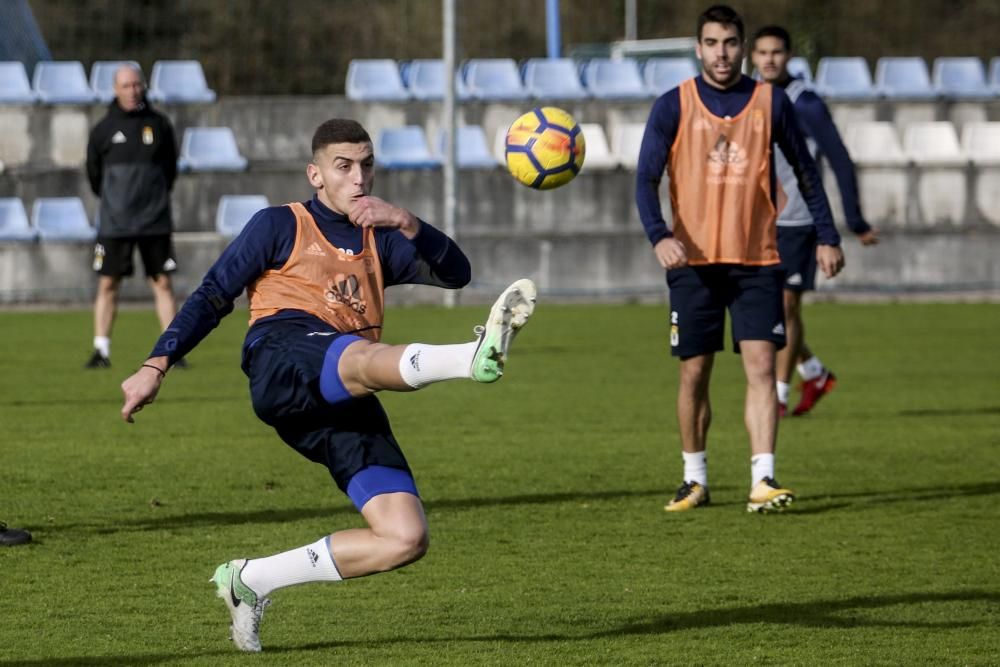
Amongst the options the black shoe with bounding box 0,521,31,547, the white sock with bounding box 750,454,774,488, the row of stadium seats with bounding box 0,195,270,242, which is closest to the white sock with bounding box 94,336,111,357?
the row of stadium seats with bounding box 0,195,270,242

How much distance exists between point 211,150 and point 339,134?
1695 cm

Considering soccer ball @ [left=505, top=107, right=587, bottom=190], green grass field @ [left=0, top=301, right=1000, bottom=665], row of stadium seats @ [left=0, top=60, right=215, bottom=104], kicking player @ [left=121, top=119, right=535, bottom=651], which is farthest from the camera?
row of stadium seats @ [left=0, top=60, right=215, bottom=104]

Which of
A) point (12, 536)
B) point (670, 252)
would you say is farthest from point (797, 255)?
point (12, 536)

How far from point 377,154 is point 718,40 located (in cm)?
1432

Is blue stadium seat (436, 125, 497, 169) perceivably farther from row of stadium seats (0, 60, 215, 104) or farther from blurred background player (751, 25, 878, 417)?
blurred background player (751, 25, 878, 417)

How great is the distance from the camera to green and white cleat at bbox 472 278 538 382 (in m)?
4.59

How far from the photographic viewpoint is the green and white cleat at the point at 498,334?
15.1ft

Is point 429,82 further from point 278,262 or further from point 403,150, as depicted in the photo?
point 278,262

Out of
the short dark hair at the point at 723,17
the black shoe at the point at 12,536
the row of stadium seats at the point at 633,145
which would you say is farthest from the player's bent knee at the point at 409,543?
the row of stadium seats at the point at 633,145

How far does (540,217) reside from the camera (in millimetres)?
21594

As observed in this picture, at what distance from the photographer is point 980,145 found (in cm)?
2322

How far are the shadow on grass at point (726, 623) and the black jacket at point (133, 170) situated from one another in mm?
9060

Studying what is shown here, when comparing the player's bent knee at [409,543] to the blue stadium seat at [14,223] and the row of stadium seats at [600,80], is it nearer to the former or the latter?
the blue stadium seat at [14,223]

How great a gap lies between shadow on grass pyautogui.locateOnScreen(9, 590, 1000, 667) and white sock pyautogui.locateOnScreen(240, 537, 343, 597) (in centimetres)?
22
